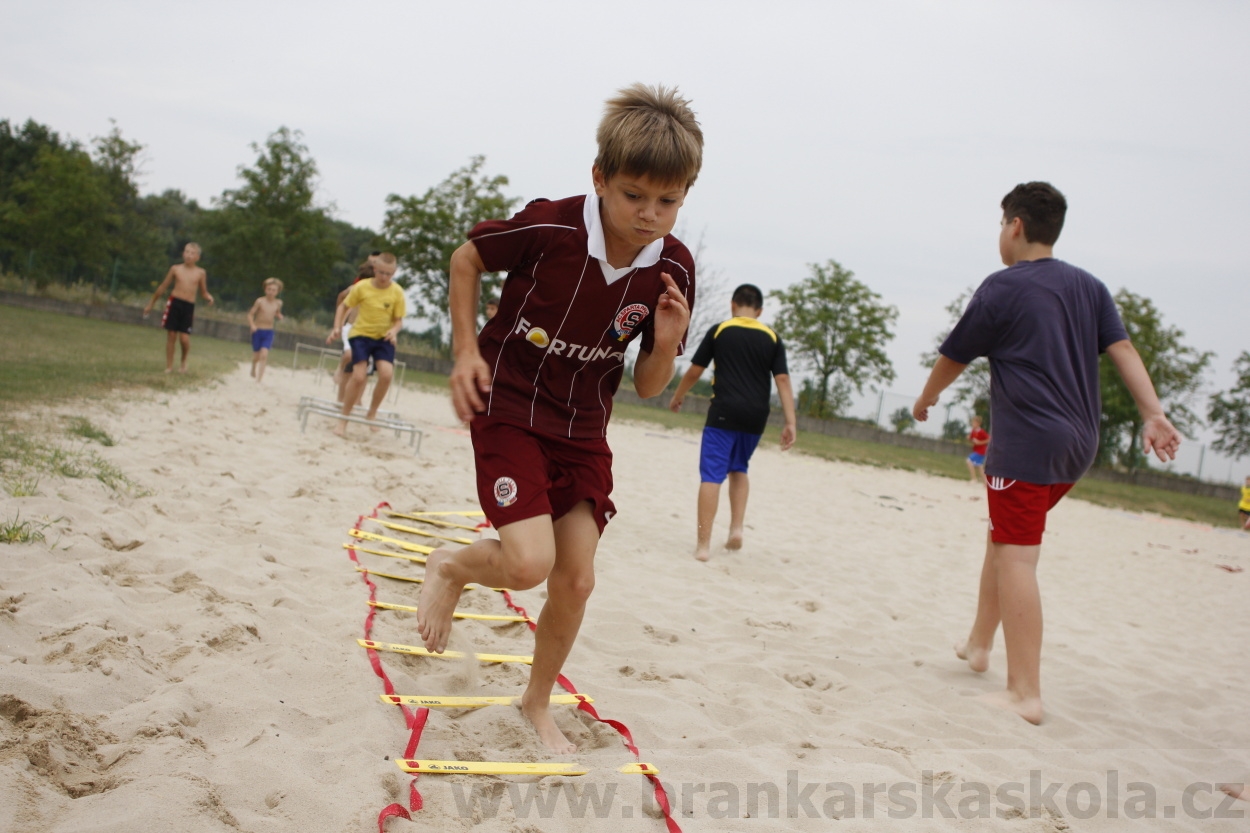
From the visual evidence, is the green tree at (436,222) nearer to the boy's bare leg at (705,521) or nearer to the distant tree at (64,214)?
the distant tree at (64,214)

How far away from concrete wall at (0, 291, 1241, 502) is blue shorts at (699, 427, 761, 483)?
19310 mm

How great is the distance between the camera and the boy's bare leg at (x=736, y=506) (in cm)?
672

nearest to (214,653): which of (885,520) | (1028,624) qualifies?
(1028,624)

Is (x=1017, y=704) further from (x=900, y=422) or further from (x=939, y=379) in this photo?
(x=900, y=422)

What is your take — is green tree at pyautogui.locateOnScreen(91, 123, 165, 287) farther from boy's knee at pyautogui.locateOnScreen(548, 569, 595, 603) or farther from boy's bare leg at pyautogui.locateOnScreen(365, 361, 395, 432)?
boy's knee at pyautogui.locateOnScreen(548, 569, 595, 603)

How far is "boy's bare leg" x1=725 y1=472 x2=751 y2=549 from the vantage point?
6.72 meters

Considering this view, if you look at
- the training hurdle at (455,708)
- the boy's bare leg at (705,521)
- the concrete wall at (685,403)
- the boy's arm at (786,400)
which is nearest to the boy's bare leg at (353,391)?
the boy's bare leg at (705,521)

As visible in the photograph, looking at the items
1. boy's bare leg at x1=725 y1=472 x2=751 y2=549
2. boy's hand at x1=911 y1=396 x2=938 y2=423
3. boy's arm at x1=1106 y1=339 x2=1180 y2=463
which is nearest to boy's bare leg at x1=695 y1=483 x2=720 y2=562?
boy's bare leg at x1=725 y1=472 x2=751 y2=549

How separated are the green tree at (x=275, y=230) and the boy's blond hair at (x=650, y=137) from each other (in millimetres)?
34541

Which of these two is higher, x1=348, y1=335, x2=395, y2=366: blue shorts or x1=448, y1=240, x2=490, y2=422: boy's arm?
x1=448, y1=240, x2=490, y2=422: boy's arm

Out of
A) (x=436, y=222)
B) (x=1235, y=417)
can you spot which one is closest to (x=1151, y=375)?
(x=1235, y=417)

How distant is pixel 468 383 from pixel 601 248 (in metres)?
0.61

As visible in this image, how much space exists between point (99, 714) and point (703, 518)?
4385 millimetres

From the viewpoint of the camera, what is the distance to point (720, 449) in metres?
6.65
